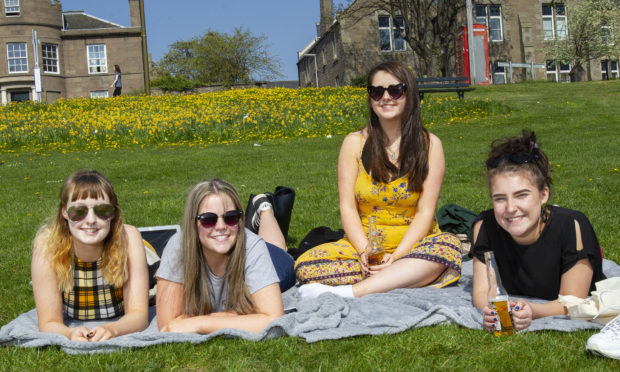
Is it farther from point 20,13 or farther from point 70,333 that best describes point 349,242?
point 20,13


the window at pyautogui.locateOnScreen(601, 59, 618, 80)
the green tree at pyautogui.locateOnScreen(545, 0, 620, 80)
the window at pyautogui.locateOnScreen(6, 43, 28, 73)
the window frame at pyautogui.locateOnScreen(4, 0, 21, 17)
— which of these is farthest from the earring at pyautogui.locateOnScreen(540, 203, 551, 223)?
the window frame at pyautogui.locateOnScreen(4, 0, 21, 17)

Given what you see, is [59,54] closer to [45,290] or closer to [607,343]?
[45,290]

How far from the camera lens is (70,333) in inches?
132

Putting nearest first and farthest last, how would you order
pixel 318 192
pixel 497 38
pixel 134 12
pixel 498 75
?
pixel 318 192
pixel 498 75
pixel 497 38
pixel 134 12

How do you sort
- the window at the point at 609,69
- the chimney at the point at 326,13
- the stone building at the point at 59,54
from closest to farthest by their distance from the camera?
the window at the point at 609,69 < the stone building at the point at 59,54 < the chimney at the point at 326,13

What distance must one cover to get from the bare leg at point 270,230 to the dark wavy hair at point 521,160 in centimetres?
209

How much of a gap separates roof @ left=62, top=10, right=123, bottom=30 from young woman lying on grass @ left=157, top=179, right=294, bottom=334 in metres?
39.6

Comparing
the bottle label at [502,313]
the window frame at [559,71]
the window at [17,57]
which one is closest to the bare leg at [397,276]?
the bottle label at [502,313]

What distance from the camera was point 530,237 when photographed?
345 cm

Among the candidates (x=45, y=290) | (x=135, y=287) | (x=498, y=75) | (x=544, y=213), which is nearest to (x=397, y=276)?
(x=544, y=213)

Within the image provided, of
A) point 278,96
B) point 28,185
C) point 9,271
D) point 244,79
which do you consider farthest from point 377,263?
point 244,79

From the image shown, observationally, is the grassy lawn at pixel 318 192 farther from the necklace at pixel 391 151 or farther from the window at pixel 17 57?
the window at pixel 17 57

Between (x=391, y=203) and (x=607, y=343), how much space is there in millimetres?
1902

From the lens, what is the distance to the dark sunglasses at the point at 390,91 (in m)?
4.33
